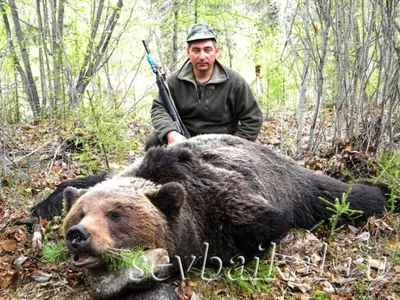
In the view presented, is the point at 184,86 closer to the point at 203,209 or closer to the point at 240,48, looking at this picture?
the point at 203,209

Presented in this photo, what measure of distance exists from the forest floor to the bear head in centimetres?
46

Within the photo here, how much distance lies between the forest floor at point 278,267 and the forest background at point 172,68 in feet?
0.26

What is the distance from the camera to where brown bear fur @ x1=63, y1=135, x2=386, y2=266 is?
9.70 ft

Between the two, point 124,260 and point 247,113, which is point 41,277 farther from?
point 247,113

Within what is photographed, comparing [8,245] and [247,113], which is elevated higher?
[247,113]

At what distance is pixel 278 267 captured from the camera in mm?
3615

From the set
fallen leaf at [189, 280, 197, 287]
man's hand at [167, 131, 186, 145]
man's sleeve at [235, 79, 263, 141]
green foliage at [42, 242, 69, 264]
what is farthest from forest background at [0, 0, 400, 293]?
fallen leaf at [189, 280, 197, 287]

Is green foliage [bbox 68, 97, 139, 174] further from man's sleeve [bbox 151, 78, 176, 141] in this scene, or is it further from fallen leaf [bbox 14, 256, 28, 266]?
fallen leaf [bbox 14, 256, 28, 266]

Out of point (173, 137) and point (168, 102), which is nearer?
point (173, 137)

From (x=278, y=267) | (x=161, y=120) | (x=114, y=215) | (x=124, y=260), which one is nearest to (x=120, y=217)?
(x=114, y=215)

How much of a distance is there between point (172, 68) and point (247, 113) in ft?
14.2

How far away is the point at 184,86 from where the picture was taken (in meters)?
5.48

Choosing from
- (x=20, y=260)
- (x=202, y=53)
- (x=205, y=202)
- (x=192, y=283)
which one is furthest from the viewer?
(x=202, y=53)

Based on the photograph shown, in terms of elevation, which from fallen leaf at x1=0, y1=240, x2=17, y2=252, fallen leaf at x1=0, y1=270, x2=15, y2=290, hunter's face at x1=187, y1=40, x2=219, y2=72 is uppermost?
hunter's face at x1=187, y1=40, x2=219, y2=72
